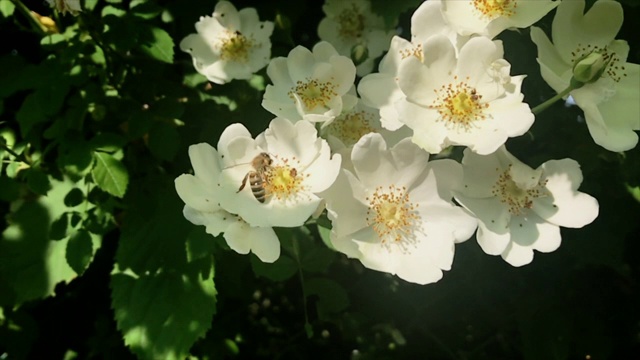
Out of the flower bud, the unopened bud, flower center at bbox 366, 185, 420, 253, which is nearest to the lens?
the flower bud

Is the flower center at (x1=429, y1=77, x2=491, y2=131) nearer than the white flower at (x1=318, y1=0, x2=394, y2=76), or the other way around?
the flower center at (x1=429, y1=77, x2=491, y2=131)

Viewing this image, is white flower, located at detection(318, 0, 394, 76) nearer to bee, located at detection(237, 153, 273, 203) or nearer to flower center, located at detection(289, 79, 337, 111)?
flower center, located at detection(289, 79, 337, 111)

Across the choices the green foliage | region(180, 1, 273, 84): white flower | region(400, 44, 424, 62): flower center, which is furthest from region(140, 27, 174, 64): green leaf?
region(400, 44, 424, 62): flower center

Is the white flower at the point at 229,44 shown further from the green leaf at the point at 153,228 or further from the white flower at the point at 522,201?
the white flower at the point at 522,201

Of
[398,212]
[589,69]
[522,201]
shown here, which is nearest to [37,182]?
[398,212]

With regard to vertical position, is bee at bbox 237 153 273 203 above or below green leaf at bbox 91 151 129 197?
above

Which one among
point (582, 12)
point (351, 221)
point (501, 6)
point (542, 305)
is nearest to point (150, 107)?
point (351, 221)

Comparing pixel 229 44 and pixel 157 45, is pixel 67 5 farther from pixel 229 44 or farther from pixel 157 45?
pixel 229 44
